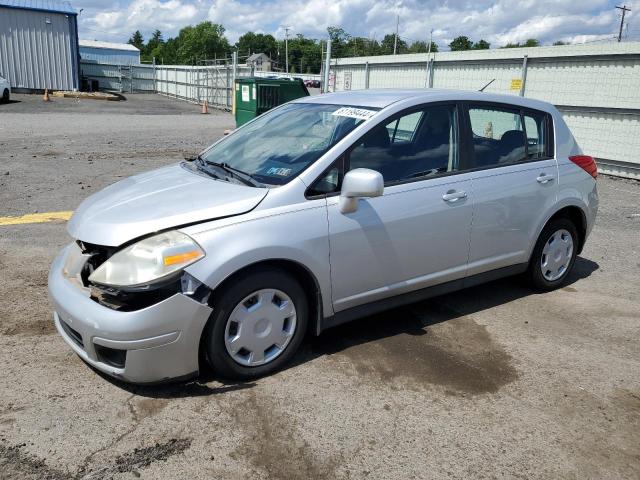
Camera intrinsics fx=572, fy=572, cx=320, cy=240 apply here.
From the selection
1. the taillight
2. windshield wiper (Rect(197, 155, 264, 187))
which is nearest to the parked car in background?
windshield wiper (Rect(197, 155, 264, 187))

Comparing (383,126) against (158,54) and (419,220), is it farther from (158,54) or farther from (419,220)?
(158,54)

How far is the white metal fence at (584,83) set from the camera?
1081 cm

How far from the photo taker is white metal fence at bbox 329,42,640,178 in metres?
10.8

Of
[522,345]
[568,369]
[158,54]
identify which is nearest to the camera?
[568,369]

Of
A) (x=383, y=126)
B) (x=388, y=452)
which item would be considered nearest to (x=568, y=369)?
(x=388, y=452)

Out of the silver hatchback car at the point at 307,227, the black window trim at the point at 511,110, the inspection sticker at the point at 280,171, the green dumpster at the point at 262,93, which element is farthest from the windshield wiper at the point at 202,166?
the green dumpster at the point at 262,93

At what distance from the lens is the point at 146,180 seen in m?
4.01

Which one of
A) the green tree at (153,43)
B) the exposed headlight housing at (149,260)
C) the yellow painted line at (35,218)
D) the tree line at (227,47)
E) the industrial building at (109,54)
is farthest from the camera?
the green tree at (153,43)

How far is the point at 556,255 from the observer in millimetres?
5113

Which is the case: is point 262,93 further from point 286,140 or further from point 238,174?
point 238,174

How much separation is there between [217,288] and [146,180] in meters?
1.27

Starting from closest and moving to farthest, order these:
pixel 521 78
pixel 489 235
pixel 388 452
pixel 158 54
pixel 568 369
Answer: pixel 388 452, pixel 568 369, pixel 489 235, pixel 521 78, pixel 158 54

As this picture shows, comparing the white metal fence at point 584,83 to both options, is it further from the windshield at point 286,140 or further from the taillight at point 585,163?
the windshield at point 286,140

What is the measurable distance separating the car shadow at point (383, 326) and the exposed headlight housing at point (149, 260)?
2.33 ft
